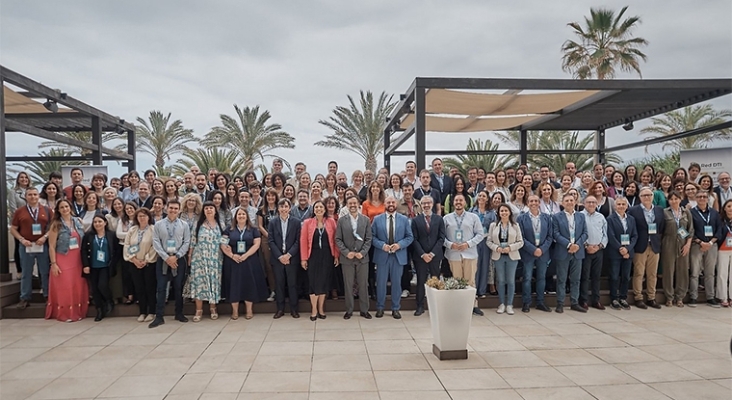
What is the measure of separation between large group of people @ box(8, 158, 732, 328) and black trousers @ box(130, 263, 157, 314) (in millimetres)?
18

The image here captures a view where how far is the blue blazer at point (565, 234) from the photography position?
6680 millimetres

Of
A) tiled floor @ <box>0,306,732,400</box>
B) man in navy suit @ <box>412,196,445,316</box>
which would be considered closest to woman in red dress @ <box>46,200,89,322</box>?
tiled floor @ <box>0,306,732,400</box>

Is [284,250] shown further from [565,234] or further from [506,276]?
[565,234]

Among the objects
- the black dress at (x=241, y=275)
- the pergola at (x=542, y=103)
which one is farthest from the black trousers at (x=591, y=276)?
the black dress at (x=241, y=275)

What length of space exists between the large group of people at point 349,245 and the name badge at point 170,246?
0.01m

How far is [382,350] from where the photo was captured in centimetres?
498

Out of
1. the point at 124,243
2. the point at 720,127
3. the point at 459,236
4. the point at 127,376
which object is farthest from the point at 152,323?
the point at 720,127

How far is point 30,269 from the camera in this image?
261 inches

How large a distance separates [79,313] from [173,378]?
3.15 meters

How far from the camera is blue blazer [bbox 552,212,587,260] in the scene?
6.68 meters

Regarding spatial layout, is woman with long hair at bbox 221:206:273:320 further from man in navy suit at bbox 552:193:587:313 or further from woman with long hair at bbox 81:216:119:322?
man in navy suit at bbox 552:193:587:313

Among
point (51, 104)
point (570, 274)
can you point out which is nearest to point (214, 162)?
point (51, 104)

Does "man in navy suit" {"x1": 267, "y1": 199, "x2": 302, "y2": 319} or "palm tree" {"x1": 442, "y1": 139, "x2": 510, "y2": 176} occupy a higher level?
"palm tree" {"x1": 442, "y1": 139, "x2": 510, "y2": 176}

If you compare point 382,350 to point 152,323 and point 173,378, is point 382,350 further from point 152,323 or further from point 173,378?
point 152,323
